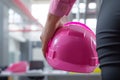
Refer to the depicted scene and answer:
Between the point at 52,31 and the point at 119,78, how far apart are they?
200 millimetres

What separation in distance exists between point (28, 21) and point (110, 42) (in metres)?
4.88

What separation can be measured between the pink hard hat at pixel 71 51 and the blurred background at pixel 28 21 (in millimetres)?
158

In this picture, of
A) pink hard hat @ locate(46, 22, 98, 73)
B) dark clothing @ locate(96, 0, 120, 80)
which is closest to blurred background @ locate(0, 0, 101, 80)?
pink hard hat @ locate(46, 22, 98, 73)

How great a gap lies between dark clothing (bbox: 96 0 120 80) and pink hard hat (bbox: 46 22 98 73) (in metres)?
0.18

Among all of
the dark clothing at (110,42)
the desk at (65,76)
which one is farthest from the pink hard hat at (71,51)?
the desk at (65,76)

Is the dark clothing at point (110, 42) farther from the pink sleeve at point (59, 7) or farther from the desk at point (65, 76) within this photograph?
the desk at point (65, 76)

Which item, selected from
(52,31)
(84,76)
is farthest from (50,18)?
(84,76)

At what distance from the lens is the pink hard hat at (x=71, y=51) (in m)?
0.64

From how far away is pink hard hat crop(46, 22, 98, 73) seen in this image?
64cm

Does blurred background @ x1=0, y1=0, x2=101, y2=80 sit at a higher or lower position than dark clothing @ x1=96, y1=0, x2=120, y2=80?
higher

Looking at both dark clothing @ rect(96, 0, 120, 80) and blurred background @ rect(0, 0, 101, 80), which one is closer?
dark clothing @ rect(96, 0, 120, 80)

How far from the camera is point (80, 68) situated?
667 millimetres

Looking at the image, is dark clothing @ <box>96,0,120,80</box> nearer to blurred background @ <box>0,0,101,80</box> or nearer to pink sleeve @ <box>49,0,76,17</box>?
pink sleeve @ <box>49,0,76,17</box>

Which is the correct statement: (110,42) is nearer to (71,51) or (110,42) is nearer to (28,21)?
(71,51)
